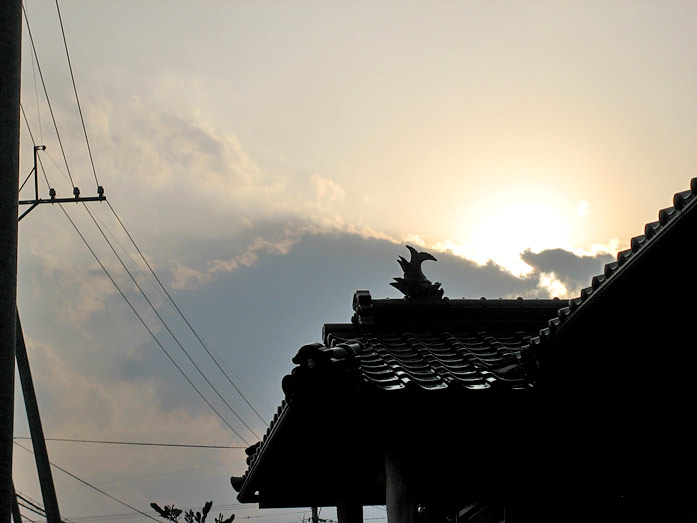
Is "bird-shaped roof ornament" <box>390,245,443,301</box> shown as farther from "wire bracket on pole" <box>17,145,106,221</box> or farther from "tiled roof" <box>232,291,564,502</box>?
"wire bracket on pole" <box>17,145,106,221</box>

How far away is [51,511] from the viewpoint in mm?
14656

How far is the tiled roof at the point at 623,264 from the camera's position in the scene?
5.05 meters

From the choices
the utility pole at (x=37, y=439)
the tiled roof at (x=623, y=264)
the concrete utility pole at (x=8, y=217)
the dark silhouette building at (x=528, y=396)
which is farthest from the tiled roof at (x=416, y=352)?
Answer: the utility pole at (x=37, y=439)

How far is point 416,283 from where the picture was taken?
8945mm

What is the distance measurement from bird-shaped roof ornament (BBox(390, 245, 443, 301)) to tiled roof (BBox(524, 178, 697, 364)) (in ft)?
7.18

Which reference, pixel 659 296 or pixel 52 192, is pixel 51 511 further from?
pixel 659 296

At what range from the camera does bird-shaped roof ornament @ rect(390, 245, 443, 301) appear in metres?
8.83

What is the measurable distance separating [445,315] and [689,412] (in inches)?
118

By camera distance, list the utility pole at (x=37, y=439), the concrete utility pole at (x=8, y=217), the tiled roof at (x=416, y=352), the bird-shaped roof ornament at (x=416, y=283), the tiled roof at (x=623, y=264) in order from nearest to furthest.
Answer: the concrete utility pole at (x=8, y=217) < the tiled roof at (x=623, y=264) < the tiled roof at (x=416, y=352) < the bird-shaped roof ornament at (x=416, y=283) < the utility pole at (x=37, y=439)

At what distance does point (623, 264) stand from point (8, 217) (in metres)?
3.98

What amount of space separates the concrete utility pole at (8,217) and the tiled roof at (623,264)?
3.93 m

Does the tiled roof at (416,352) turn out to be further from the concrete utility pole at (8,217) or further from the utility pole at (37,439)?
the utility pole at (37,439)

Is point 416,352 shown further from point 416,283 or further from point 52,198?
point 52,198

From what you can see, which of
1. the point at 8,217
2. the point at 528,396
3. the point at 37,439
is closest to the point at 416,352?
the point at 528,396
